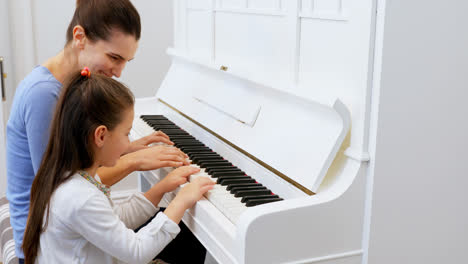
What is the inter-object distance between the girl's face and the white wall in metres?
0.63

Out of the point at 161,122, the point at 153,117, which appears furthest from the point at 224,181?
the point at 153,117

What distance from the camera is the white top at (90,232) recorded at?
51.8 inches

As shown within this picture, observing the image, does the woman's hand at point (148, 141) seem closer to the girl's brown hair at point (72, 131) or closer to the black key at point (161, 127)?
the black key at point (161, 127)

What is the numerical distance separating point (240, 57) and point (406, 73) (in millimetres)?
772

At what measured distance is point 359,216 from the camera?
139 cm

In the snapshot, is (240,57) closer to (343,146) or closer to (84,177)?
(343,146)

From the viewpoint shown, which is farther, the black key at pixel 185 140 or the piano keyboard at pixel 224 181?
the black key at pixel 185 140

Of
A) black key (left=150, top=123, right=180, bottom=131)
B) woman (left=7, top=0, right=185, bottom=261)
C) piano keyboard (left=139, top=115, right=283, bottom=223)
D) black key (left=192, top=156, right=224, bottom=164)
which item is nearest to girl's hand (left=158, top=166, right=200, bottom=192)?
piano keyboard (left=139, top=115, right=283, bottom=223)

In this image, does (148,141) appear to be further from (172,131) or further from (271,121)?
(271,121)

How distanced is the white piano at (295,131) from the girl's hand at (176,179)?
103 millimetres

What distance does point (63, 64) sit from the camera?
1605 mm

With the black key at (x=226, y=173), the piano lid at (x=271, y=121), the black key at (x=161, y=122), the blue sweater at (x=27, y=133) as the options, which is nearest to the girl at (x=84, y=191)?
the blue sweater at (x=27, y=133)

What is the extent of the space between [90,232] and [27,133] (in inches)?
15.1

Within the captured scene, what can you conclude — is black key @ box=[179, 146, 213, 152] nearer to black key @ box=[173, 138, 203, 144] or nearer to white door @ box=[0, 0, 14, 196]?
black key @ box=[173, 138, 203, 144]
